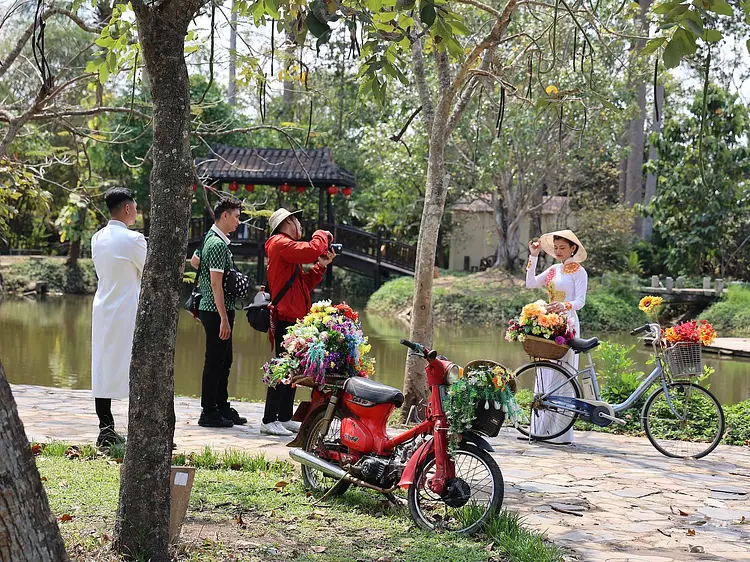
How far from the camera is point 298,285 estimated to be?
655 cm

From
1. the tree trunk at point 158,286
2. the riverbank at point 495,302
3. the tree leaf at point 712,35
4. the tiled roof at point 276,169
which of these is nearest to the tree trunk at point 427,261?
the tree leaf at point 712,35

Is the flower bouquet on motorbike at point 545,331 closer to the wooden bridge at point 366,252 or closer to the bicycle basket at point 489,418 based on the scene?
the bicycle basket at point 489,418

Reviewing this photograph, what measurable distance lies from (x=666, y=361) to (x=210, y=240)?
3488mm

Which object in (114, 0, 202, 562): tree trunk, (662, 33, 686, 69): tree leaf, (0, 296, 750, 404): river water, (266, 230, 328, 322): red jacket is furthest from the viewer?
(0, 296, 750, 404): river water

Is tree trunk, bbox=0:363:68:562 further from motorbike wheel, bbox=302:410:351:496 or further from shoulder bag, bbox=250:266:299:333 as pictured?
shoulder bag, bbox=250:266:299:333

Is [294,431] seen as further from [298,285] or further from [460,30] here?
[460,30]

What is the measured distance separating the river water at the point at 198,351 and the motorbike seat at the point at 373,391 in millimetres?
6329

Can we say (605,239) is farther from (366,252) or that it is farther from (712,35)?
(712,35)

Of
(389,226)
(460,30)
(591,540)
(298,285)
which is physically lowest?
(591,540)

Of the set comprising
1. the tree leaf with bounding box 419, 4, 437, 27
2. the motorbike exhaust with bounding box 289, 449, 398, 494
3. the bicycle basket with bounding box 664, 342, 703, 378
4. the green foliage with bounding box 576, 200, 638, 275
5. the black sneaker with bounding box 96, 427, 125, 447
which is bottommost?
the black sneaker with bounding box 96, 427, 125, 447

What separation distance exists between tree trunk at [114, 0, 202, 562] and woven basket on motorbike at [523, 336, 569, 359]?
4042 millimetres

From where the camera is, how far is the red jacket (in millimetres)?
6328

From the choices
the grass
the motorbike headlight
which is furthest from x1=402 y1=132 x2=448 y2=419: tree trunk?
the motorbike headlight

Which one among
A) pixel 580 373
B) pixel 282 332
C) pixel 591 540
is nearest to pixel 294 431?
pixel 282 332
